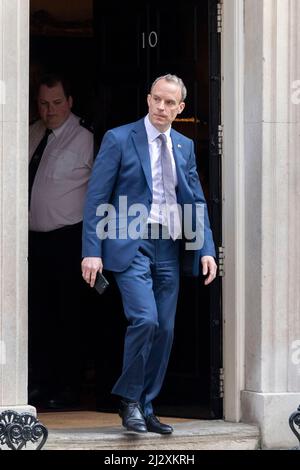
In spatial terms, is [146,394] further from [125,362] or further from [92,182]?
[92,182]

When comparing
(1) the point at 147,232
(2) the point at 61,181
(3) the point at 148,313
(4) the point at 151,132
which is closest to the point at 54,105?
(2) the point at 61,181

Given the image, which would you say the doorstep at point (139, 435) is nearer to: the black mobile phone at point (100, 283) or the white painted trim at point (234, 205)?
the white painted trim at point (234, 205)

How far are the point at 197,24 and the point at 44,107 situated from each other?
3.92ft

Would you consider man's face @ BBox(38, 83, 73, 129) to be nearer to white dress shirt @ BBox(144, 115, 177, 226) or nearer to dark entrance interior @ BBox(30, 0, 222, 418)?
dark entrance interior @ BBox(30, 0, 222, 418)

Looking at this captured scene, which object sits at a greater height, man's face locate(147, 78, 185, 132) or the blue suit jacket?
man's face locate(147, 78, 185, 132)

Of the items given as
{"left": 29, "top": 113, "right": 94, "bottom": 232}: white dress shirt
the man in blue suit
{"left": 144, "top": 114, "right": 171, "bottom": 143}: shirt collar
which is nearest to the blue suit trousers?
the man in blue suit

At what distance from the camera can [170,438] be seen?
8.25 metres

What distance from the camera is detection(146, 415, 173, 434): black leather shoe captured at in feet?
26.9

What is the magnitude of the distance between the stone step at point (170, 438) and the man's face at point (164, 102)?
1786 millimetres

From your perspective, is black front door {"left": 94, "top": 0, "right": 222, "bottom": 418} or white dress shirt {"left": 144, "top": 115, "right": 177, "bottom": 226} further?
black front door {"left": 94, "top": 0, "right": 222, "bottom": 418}

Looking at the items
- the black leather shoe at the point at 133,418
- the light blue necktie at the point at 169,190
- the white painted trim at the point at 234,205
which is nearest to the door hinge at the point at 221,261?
the white painted trim at the point at 234,205

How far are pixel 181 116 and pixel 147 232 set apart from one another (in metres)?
1.28

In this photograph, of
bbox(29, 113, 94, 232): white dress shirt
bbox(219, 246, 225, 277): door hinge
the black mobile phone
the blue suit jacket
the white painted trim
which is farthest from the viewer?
bbox(29, 113, 94, 232): white dress shirt
